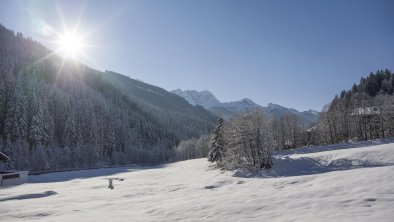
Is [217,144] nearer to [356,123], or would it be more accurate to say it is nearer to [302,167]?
[302,167]

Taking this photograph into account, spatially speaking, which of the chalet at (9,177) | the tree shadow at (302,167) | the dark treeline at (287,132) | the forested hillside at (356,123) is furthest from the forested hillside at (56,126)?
the forested hillside at (356,123)

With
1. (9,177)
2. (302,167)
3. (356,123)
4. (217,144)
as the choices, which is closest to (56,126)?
(217,144)

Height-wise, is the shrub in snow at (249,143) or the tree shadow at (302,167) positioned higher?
the shrub in snow at (249,143)

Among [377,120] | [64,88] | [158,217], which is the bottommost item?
[158,217]

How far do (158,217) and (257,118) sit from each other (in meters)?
50.3

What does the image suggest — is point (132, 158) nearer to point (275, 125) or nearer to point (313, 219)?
point (275, 125)

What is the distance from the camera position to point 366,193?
1636cm

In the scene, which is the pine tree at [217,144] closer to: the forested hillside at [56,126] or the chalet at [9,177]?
the chalet at [9,177]

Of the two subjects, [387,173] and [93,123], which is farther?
[93,123]

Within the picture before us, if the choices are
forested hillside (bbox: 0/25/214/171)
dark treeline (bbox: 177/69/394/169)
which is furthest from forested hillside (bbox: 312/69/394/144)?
forested hillside (bbox: 0/25/214/171)

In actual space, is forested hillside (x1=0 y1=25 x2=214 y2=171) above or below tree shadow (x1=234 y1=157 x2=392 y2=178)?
above

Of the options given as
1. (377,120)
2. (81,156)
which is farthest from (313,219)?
(81,156)

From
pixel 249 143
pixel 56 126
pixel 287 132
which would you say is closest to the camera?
pixel 249 143

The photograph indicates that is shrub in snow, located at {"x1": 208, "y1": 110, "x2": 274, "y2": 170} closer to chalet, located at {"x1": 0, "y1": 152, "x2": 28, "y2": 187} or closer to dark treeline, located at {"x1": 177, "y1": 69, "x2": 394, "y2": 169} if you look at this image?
dark treeline, located at {"x1": 177, "y1": 69, "x2": 394, "y2": 169}
